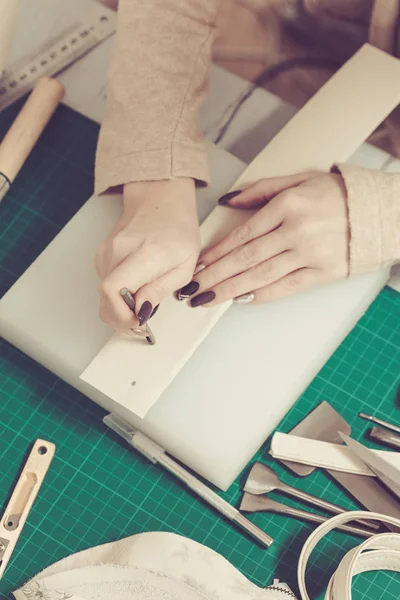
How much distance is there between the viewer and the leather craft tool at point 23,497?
78 centimetres

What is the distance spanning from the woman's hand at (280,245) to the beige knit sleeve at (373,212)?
11mm

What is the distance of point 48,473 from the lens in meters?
0.83

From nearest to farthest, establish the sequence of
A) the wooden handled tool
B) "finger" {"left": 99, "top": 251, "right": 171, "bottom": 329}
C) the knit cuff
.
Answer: "finger" {"left": 99, "top": 251, "right": 171, "bottom": 329}
the knit cuff
the wooden handled tool

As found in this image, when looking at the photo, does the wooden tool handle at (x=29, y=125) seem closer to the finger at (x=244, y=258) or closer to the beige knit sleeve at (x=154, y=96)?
the beige knit sleeve at (x=154, y=96)

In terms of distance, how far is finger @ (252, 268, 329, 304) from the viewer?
0.79 metres

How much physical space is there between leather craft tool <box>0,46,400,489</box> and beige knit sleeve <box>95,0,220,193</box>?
7 centimetres

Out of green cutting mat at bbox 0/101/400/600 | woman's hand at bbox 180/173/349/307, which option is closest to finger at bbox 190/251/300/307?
woman's hand at bbox 180/173/349/307

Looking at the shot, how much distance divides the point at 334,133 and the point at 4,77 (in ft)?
1.54

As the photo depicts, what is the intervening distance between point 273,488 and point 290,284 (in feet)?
0.78

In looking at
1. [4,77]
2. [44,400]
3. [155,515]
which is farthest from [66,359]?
[4,77]

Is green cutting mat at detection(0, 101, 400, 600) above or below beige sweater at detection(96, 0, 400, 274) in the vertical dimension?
below

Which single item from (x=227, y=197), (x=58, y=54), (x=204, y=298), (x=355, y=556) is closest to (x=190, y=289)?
(x=204, y=298)

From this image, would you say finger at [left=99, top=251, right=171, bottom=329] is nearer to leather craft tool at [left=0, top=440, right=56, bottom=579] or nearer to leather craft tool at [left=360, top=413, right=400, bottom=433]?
leather craft tool at [left=0, top=440, right=56, bottom=579]

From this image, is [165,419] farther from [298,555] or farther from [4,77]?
[4,77]
